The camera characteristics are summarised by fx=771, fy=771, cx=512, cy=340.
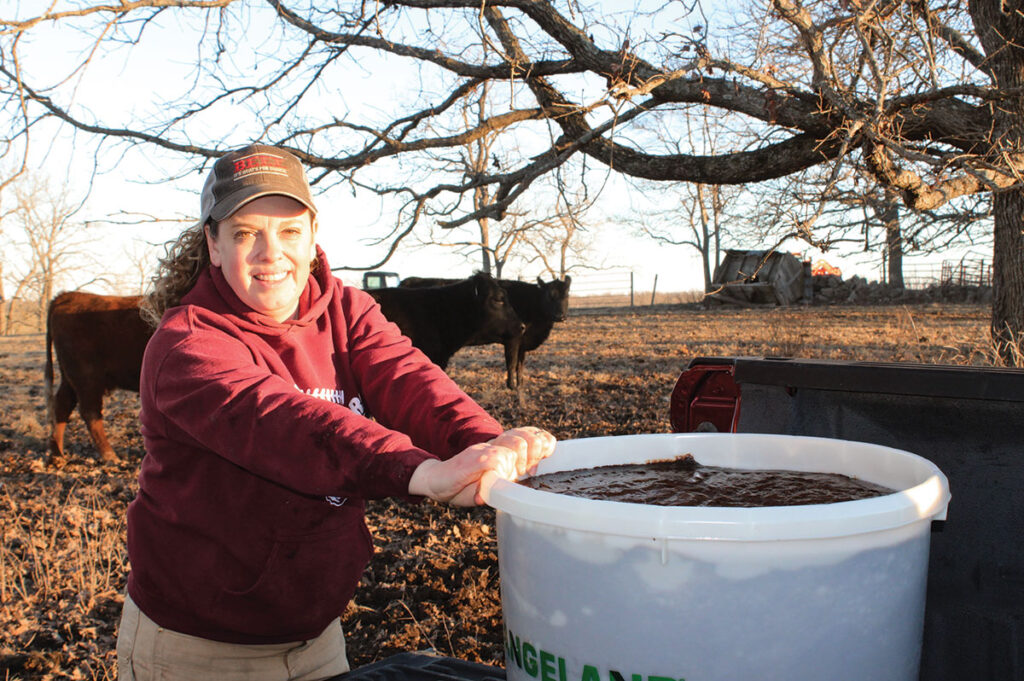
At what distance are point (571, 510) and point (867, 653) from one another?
477 millimetres

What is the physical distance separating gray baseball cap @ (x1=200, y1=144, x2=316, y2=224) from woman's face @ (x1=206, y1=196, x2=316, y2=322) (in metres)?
0.04

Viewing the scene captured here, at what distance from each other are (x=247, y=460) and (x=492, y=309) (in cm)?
965

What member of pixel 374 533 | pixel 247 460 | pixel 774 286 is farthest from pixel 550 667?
Answer: pixel 774 286

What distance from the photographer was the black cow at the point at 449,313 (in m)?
9.85

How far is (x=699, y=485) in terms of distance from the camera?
1.54m

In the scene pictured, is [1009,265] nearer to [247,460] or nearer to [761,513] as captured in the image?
[761,513]

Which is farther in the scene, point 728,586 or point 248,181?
point 248,181

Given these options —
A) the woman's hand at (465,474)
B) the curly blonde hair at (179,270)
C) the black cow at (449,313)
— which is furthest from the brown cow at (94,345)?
the woman's hand at (465,474)

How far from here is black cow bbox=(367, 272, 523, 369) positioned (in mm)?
9852

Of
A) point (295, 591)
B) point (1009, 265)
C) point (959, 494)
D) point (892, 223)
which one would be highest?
point (892, 223)

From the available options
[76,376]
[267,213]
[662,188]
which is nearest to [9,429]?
[76,376]

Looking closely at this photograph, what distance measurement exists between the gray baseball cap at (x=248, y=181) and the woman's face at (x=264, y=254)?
0.04 meters

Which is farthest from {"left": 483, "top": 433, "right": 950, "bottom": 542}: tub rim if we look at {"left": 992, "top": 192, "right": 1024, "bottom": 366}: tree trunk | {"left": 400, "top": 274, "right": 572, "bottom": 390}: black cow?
{"left": 400, "top": 274, "right": 572, "bottom": 390}: black cow

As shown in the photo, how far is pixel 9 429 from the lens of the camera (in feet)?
27.0
